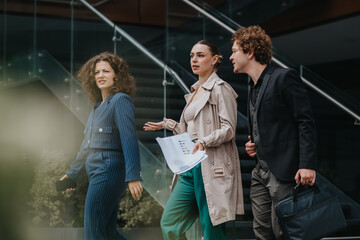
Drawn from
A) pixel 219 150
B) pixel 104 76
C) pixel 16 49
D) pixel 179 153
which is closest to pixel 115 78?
pixel 104 76

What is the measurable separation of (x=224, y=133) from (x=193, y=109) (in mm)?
303

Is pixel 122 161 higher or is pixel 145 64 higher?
pixel 145 64

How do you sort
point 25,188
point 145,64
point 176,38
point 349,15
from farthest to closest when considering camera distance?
point 349,15 → point 176,38 → point 145,64 → point 25,188

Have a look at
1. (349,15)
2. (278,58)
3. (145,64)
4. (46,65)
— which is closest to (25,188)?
(145,64)

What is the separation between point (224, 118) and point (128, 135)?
547 millimetres

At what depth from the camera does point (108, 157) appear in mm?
3047

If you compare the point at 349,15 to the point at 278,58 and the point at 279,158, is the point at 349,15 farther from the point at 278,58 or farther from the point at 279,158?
the point at 279,158

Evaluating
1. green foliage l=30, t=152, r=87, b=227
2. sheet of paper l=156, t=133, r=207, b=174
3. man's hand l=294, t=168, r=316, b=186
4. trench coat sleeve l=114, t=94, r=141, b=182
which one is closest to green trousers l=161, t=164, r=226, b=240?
sheet of paper l=156, t=133, r=207, b=174

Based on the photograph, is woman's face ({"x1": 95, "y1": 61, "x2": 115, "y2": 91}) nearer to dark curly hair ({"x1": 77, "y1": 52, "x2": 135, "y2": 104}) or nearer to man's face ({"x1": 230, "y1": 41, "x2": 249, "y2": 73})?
dark curly hair ({"x1": 77, "y1": 52, "x2": 135, "y2": 104})

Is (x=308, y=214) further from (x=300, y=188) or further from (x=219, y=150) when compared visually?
(x=219, y=150)

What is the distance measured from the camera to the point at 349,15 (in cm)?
941

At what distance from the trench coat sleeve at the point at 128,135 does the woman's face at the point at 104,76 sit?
163 mm

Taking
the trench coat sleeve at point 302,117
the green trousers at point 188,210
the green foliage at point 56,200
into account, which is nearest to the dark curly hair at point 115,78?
the green trousers at point 188,210

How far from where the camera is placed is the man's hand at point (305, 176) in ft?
8.21
